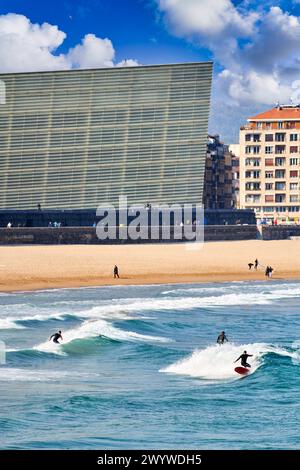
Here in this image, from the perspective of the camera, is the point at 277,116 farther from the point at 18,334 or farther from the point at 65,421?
the point at 65,421

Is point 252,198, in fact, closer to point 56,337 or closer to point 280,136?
point 280,136

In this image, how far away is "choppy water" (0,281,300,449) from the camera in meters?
23.9

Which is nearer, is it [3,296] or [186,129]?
[3,296]

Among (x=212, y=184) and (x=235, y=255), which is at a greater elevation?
(x=212, y=184)

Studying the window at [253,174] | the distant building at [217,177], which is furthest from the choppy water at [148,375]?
the distant building at [217,177]

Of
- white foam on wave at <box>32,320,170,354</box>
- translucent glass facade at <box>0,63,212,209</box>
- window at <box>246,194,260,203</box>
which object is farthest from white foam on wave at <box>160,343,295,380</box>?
window at <box>246,194,260,203</box>


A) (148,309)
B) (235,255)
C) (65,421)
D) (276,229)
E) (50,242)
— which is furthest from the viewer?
(276,229)

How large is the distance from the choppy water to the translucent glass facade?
54455 millimetres

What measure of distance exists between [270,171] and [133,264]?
5484cm

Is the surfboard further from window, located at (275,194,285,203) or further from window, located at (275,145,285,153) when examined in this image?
window, located at (275,145,285,153)

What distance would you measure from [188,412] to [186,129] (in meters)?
83.2

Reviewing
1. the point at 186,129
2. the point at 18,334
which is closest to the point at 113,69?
the point at 186,129

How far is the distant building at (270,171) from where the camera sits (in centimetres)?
12262

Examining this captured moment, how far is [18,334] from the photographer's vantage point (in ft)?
131
